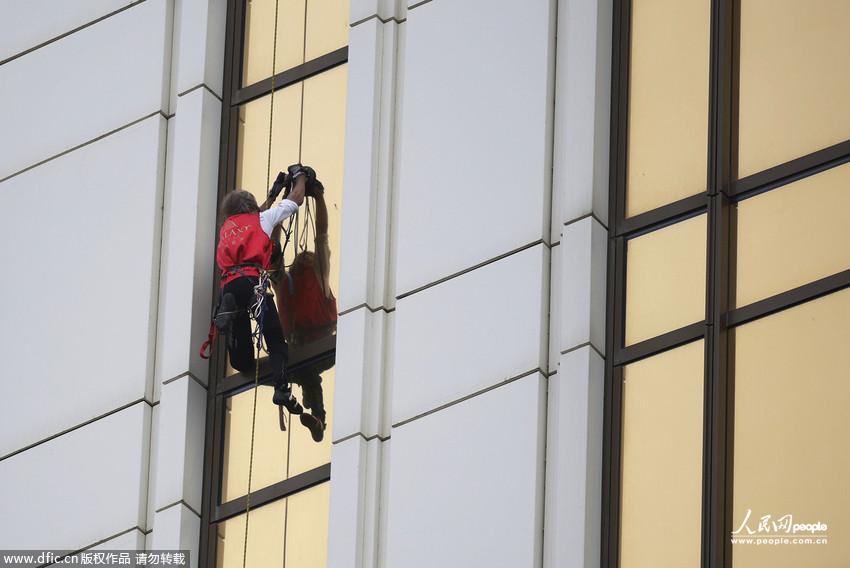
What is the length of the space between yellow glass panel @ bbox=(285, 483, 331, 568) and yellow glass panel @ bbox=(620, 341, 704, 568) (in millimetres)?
2239

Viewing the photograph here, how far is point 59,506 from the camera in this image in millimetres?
15398

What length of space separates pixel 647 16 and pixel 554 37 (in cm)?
68

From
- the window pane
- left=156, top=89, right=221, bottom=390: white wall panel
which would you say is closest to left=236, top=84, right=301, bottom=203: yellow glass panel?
left=156, top=89, right=221, bottom=390: white wall panel

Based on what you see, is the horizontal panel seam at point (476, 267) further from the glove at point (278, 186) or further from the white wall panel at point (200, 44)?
the white wall panel at point (200, 44)

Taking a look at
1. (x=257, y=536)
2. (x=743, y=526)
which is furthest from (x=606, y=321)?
(x=257, y=536)

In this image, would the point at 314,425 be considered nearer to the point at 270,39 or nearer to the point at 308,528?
the point at 308,528

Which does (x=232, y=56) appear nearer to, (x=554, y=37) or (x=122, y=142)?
(x=122, y=142)

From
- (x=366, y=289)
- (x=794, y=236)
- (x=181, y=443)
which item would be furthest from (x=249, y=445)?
(x=794, y=236)

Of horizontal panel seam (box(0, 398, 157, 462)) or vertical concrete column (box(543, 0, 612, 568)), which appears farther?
horizontal panel seam (box(0, 398, 157, 462))

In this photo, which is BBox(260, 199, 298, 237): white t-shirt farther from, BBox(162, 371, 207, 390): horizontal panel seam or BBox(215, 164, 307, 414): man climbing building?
BBox(162, 371, 207, 390): horizontal panel seam

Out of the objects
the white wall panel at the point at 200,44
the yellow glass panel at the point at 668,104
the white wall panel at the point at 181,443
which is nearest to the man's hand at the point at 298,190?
the white wall panel at the point at 200,44

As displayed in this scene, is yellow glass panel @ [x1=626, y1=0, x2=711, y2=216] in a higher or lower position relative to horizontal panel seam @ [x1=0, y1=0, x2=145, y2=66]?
lower

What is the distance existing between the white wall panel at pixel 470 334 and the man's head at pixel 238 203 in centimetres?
147

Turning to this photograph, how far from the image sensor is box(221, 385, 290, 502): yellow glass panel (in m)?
15.1
